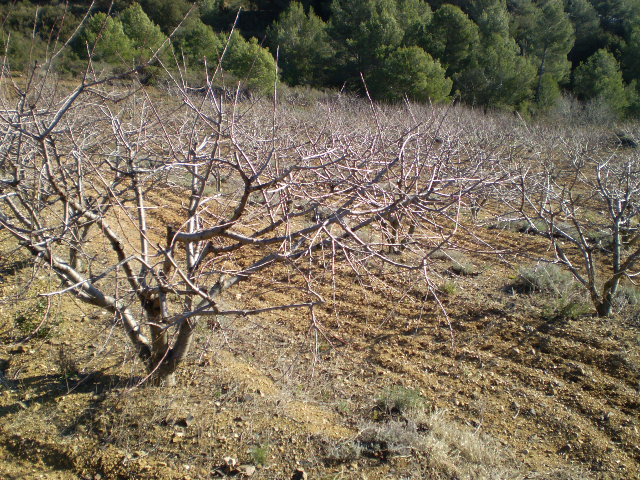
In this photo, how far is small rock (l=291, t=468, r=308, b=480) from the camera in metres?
3.09

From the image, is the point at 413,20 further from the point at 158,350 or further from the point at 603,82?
the point at 158,350

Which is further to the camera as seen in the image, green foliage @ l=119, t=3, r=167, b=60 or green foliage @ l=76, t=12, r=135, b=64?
green foliage @ l=119, t=3, r=167, b=60

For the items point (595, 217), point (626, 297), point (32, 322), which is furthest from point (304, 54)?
point (32, 322)

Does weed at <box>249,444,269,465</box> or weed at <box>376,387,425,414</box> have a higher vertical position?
weed at <box>376,387,425,414</box>

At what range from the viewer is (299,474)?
3115 millimetres

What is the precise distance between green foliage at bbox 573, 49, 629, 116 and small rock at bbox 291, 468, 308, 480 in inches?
1061

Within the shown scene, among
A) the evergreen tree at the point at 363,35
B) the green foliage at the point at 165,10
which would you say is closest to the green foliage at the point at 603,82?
the evergreen tree at the point at 363,35

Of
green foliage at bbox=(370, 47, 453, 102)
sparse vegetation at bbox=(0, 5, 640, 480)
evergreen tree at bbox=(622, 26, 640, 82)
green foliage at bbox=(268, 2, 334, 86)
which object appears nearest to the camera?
sparse vegetation at bbox=(0, 5, 640, 480)

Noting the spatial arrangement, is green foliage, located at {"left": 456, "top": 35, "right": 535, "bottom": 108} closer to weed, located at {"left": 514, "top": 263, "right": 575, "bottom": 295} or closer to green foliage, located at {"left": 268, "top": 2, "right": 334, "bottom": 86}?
green foliage, located at {"left": 268, "top": 2, "right": 334, "bottom": 86}

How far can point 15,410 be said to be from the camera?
11.7 ft

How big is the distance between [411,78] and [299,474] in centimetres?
2169

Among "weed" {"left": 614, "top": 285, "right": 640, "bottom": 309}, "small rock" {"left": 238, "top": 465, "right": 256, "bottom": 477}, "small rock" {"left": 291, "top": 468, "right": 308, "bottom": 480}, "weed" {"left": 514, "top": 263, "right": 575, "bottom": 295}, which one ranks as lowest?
"small rock" {"left": 238, "top": 465, "right": 256, "bottom": 477}

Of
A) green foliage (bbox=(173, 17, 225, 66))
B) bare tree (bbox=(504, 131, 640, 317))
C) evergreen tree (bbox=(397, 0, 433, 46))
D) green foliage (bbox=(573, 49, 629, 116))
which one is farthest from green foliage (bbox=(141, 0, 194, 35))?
bare tree (bbox=(504, 131, 640, 317))

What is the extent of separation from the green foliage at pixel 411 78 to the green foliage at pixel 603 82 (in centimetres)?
853
